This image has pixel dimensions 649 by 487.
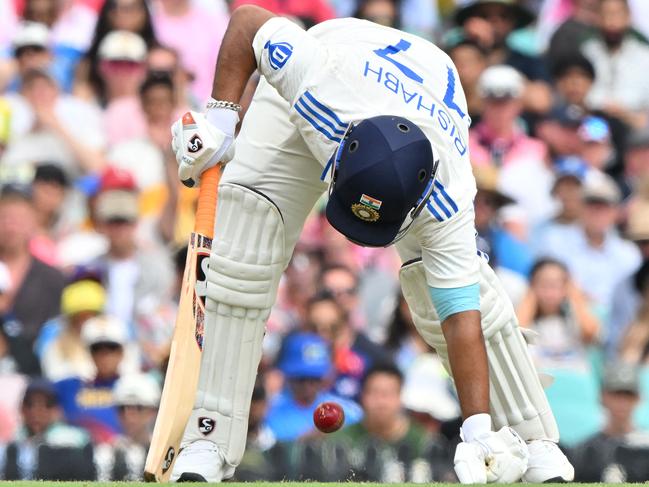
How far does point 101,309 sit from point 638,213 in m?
4.04

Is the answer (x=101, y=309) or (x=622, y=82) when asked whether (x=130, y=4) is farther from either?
(x=622, y=82)

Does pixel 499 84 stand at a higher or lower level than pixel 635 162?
higher

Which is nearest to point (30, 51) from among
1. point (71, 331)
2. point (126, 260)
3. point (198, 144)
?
point (126, 260)

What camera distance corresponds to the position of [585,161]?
10.8m

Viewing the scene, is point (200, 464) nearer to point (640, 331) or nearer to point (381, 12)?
point (640, 331)

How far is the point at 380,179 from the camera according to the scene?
5.23 m

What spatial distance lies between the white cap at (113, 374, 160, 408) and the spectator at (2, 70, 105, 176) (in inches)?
86.0

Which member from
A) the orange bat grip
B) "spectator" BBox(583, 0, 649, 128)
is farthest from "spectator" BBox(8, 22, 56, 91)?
the orange bat grip

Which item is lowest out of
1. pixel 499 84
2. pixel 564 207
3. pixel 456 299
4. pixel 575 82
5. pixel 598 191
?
pixel 564 207

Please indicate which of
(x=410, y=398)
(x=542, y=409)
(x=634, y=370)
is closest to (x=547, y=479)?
(x=542, y=409)

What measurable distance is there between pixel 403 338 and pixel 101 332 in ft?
6.59

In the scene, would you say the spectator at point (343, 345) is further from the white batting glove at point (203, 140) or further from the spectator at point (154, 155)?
the white batting glove at point (203, 140)

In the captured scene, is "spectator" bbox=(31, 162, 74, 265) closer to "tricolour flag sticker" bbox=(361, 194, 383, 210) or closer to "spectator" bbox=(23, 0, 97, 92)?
"spectator" bbox=(23, 0, 97, 92)

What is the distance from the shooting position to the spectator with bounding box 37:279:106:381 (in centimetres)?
901
